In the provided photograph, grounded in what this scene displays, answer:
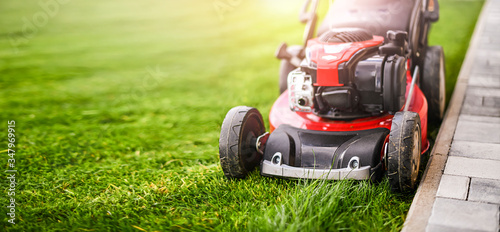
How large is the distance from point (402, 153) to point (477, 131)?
1.37 metres

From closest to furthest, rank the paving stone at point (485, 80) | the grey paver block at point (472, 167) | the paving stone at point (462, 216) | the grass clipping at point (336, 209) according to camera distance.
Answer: the paving stone at point (462, 216), the grass clipping at point (336, 209), the grey paver block at point (472, 167), the paving stone at point (485, 80)

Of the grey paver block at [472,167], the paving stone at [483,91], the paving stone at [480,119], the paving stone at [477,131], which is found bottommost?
the grey paver block at [472,167]

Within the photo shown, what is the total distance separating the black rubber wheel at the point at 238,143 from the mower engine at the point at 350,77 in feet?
1.29

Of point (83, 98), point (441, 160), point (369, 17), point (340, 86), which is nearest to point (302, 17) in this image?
point (369, 17)

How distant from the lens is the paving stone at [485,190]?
8.71 ft

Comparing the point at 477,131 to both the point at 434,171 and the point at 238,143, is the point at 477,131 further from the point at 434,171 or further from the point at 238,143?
the point at 238,143

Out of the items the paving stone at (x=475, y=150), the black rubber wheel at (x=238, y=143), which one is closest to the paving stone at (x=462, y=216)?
the paving stone at (x=475, y=150)

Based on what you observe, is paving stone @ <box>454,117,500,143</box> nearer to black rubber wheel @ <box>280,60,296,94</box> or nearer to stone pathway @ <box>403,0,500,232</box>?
stone pathway @ <box>403,0,500,232</box>

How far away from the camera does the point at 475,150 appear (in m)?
3.33

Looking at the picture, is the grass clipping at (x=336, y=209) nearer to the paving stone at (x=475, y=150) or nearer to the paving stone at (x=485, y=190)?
the paving stone at (x=485, y=190)

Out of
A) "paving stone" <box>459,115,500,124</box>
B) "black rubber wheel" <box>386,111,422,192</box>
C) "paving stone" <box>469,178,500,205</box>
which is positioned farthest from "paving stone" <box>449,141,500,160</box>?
"black rubber wheel" <box>386,111,422,192</box>

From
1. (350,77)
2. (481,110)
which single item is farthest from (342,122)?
(481,110)

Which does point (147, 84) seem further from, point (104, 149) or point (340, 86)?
point (340, 86)

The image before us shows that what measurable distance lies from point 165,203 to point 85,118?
2.49m
